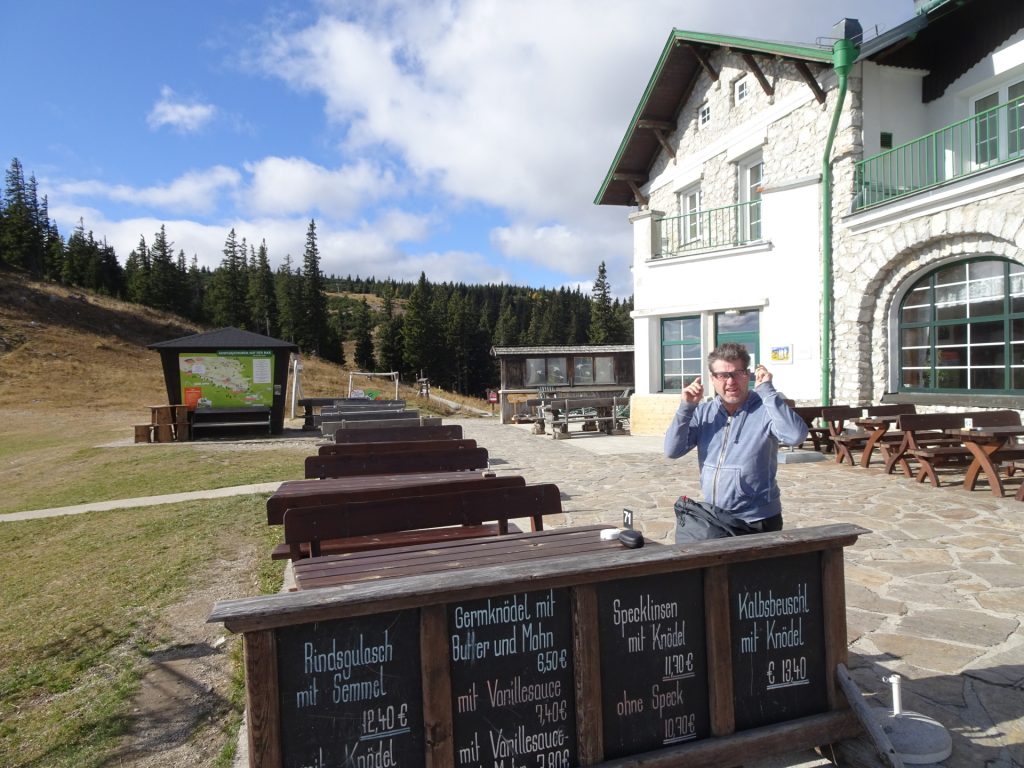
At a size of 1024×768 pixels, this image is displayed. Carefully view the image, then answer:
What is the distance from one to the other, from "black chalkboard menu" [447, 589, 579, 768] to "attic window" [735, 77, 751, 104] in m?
15.9

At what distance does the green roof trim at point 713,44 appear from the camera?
12469mm

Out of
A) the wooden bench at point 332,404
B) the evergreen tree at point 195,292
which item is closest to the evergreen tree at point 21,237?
the evergreen tree at point 195,292

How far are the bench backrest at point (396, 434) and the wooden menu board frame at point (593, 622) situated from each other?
6357 millimetres

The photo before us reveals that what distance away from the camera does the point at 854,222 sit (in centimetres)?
1208

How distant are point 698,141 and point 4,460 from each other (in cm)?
1936

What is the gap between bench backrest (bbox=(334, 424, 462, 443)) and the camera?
28.8 ft

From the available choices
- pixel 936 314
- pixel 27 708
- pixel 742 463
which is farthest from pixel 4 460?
pixel 936 314

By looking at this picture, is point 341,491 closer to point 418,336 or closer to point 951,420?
point 951,420

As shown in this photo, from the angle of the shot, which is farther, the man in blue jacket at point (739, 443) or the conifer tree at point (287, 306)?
the conifer tree at point (287, 306)

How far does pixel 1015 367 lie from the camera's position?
1013 centimetres

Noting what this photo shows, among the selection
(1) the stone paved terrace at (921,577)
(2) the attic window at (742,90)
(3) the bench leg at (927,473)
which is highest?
(2) the attic window at (742,90)

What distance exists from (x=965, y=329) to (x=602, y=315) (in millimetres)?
66879

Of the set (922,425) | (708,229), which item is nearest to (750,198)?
(708,229)

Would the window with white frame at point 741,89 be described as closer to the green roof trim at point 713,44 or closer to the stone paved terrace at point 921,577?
the green roof trim at point 713,44
